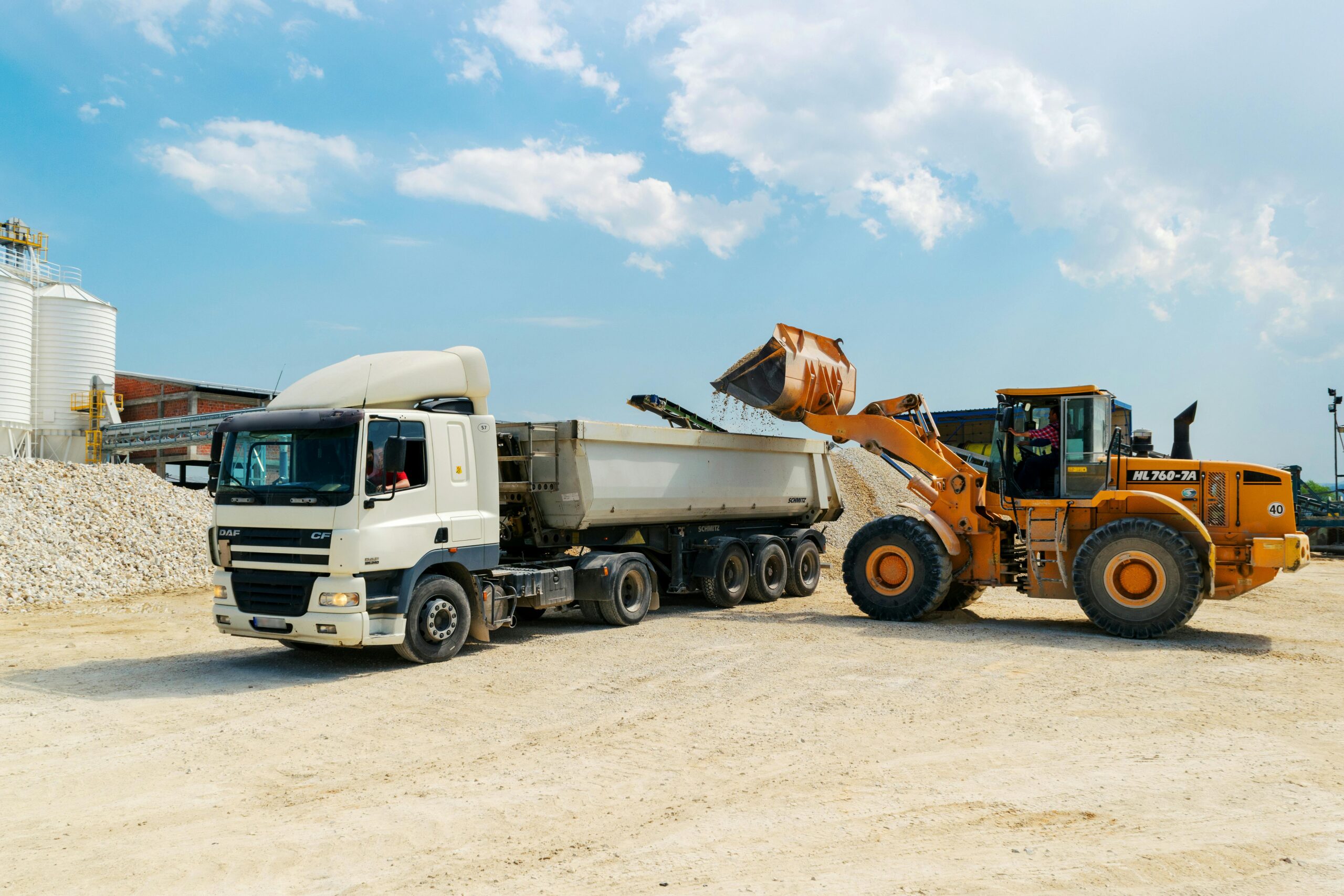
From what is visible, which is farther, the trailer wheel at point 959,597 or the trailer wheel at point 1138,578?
the trailer wheel at point 959,597

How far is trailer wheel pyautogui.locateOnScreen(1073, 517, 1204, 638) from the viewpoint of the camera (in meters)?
11.6

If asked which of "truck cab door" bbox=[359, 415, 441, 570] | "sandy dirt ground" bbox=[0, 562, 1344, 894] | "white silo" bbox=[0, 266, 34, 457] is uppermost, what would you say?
"white silo" bbox=[0, 266, 34, 457]

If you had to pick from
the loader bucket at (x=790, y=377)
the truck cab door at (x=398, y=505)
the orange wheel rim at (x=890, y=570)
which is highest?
the loader bucket at (x=790, y=377)

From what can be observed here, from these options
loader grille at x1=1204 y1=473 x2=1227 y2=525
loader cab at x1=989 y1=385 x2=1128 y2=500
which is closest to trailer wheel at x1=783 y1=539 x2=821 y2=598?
loader cab at x1=989 y1=385 x2=1128 y2=500

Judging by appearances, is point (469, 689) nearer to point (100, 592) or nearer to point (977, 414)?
point (100, 592)

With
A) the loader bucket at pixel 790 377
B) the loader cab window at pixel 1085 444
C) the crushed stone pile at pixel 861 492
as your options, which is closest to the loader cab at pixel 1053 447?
the loader cab window at pixel 1085 444

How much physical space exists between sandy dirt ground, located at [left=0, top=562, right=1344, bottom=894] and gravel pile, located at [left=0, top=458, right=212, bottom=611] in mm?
5843

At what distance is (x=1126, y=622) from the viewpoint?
39.2ft

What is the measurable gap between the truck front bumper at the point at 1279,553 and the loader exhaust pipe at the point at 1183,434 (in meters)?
4.20

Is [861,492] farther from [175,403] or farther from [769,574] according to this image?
[175,403]

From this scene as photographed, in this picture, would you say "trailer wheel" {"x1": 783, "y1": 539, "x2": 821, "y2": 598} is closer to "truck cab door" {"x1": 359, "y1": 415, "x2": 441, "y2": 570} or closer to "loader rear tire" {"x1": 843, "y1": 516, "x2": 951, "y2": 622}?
"loader rear tire" {"x1": 843, "y1": 516, "x2": 951, "y2": 622}

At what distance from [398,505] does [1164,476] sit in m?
9.54

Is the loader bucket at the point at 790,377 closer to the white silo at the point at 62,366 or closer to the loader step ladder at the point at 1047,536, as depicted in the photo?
the loader step ladder at the point at 1047,536

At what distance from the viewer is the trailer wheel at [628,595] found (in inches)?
500
